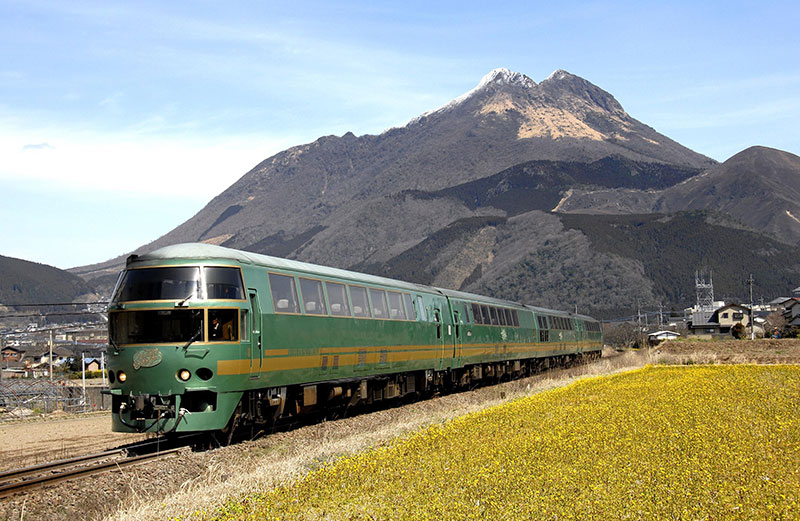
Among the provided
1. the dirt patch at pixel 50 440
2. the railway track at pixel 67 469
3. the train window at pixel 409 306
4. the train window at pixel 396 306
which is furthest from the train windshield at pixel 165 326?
the train window at pixel 409 306

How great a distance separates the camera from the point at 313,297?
63.9 ft

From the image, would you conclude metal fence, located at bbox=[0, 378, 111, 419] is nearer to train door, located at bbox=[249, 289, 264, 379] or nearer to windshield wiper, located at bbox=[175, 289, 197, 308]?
train door, located at bbox=[249, 289, 264, 379]

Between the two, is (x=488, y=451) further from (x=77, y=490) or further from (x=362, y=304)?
(x=362, y=304)

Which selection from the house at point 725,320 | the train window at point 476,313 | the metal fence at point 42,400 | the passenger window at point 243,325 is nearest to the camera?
the passenger window at point 243,325

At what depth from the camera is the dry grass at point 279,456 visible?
10705 mm

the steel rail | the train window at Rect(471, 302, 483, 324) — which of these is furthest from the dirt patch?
the train window at Rect(471, 302, 483, 324)

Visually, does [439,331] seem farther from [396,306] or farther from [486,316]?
[486,316]

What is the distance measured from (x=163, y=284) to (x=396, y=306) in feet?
33.0

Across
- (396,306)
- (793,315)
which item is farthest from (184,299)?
(793,315)

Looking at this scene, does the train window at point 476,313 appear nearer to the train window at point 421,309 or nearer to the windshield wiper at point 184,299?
the train window at point 421,309

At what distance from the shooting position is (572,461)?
40.2 feet

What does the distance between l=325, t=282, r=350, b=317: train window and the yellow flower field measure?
4184 mm

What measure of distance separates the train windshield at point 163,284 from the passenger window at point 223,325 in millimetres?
518

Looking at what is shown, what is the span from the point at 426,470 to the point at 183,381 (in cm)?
556
